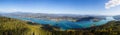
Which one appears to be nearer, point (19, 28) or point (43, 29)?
point (43, 29)

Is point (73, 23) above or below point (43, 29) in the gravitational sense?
above

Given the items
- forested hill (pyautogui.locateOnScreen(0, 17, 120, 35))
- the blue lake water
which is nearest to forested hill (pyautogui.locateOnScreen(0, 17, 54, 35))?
forested hill (pyautogui.locateOnScreen(0, 17, 120, 35))

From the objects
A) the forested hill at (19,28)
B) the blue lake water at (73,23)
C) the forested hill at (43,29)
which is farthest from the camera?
the forested hill at (19,28)

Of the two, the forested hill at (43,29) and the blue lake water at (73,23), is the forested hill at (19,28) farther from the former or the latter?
the blue lake water at (73,23)

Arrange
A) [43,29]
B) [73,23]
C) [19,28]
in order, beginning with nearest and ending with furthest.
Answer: [73,23] → [43,29] → [19,28]

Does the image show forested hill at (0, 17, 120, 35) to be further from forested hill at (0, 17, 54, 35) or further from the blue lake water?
the blue lake water

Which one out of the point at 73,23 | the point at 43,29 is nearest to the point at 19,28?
the point at 43,29

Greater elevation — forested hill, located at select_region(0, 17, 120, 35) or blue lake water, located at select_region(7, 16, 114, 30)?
blue lake water, located at select_region(7, 16, 114, 30)

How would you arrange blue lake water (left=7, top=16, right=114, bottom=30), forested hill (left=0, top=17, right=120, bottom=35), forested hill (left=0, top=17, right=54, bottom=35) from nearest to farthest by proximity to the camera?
blue lake water (left=7, top=16, right=114, bottom=30) → forested hill (left=0, top=17, right=120, bottom=35) → forested hill (left=0, top=17, right=54, bottom=35)

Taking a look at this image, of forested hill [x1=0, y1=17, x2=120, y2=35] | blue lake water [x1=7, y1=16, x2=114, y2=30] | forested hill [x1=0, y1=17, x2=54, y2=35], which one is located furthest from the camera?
forested hill [x1=0, y1=17, x2=54, y2=35]

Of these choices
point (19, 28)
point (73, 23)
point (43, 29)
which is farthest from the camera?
point (19, 28)

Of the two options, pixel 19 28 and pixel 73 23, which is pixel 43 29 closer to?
pixel 19 28

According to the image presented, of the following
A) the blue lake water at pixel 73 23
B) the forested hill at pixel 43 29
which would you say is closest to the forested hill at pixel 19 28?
the forested hill at pixel 43 29
